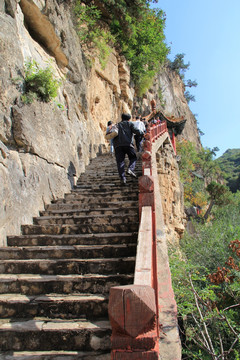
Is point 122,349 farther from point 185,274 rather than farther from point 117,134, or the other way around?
point 117,134

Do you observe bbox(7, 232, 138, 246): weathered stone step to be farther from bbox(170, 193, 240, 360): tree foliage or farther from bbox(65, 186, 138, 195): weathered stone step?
bbox(65, 186, 138, 195): weathered stone step

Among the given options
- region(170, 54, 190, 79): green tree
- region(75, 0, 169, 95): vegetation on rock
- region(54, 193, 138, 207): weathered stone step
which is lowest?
region(54, 193, 138, 207): weathered stone step

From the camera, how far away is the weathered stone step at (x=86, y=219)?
14.8ft

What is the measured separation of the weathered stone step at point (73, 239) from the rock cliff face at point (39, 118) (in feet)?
0.80

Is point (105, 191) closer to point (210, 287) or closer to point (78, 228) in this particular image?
point (78, 228)

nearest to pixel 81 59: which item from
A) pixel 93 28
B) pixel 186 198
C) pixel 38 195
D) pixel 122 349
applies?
pixel 93 28


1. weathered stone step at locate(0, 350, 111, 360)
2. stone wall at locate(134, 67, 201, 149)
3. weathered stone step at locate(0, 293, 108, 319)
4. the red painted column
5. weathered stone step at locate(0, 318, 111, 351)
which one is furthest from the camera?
stone wall at locate(134, 67, 201, 149)

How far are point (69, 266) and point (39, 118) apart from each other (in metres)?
3.43

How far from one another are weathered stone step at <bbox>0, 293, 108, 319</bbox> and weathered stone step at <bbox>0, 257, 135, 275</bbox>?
1.60ft

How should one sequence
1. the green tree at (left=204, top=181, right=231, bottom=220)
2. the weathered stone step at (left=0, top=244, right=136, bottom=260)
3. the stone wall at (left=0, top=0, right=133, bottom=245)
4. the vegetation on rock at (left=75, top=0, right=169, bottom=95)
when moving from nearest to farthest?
the weathered stone step at (left=0, top=244, right=136, bottom=260), the stone wall at (left=0, top=0, right=133, bottom=245), the vegetation on rock at (left=75, top=0, right=169, bottom=95), the green tree at (left=204, top=181, right=231, bottom=220)

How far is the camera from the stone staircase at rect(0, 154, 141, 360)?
242cm

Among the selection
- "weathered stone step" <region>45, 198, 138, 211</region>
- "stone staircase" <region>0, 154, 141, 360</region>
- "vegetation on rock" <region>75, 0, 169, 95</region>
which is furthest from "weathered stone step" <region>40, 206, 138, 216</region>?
"vegetation on rock" <region>75, 0, 169, 95</region>

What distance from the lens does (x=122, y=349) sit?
1.48 m

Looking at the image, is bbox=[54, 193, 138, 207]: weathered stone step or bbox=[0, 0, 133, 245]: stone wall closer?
bbox=[0, 0, 133, 245]: stone wall
